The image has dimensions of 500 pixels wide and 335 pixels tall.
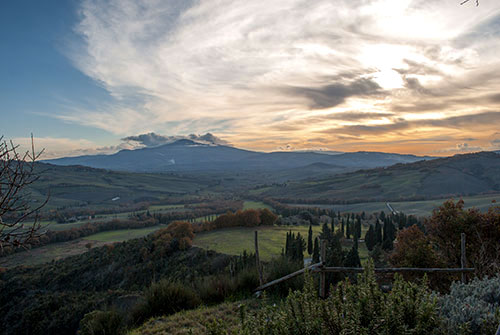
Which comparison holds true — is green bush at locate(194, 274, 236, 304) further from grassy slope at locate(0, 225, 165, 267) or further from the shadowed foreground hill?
grassy slope at locate(0, 225, 165, 267)

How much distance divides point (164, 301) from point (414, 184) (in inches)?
6532

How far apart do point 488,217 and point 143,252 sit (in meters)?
48.8

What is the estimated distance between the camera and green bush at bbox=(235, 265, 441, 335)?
10.9ft

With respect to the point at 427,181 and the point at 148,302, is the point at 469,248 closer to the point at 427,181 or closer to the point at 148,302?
the point at 148,302

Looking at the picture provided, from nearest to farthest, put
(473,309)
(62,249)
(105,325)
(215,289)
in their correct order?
(473,309) < (105,325) < (215,289) < (62,249)

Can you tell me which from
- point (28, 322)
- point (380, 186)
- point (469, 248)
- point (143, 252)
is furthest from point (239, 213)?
point (380, 186)

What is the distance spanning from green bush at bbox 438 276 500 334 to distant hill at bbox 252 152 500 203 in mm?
131956

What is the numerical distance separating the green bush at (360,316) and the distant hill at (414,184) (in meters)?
134

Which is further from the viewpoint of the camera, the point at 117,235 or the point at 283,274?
the point at 117,235

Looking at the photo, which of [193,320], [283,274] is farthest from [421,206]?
[193,320]

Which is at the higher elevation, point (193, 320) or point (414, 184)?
Result: point (193, 320)

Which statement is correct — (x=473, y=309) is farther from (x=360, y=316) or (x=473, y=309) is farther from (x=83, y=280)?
(x=83, y=280)

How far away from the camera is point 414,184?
14562 cm

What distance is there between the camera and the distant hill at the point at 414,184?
447 feet
